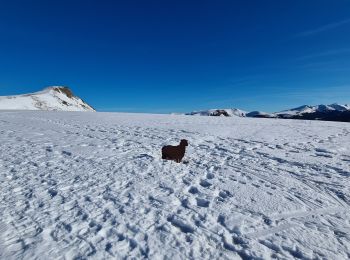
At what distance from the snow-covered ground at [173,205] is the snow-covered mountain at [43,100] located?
94758 millimetres

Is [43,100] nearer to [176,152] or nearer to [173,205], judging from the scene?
[176,152]

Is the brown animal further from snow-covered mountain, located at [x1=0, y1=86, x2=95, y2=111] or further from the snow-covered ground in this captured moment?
snow-covered mountain, located at [x1=0, y1=86, x2=95, y2=111]

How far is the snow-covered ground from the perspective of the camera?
4.59 meters

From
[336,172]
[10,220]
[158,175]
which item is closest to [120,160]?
[158,175]

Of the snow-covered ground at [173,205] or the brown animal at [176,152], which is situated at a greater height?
the brown animal at [176,152]

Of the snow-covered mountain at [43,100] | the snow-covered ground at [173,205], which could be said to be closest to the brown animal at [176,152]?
the snow-covered ground at [173,205]

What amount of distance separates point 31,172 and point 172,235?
5.94 metres

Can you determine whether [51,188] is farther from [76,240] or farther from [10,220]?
[76,240]

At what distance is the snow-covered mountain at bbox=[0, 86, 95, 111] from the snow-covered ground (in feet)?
311

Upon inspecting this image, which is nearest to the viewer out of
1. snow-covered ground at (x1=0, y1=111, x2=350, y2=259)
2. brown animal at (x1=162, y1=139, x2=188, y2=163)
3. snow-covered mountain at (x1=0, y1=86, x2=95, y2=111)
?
snow-covered ground at (x1=0, y1=111, x2=350, y2=259)

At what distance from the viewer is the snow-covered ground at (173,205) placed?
15.1 feet

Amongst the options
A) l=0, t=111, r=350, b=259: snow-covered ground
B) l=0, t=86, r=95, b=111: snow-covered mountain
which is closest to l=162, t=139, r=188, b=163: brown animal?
l=0, t=111, r=350, b=259: snow-covered ground

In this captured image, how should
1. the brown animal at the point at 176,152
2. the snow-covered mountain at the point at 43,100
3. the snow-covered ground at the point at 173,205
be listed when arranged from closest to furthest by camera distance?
the snow-covered ground at the point at 173,205
the brown animal at the point at 176,152
the snow-covered mountain at the point at 43,100

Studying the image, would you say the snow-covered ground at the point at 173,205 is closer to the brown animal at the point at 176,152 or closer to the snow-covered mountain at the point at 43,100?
the brown animal at the point at 176,152
